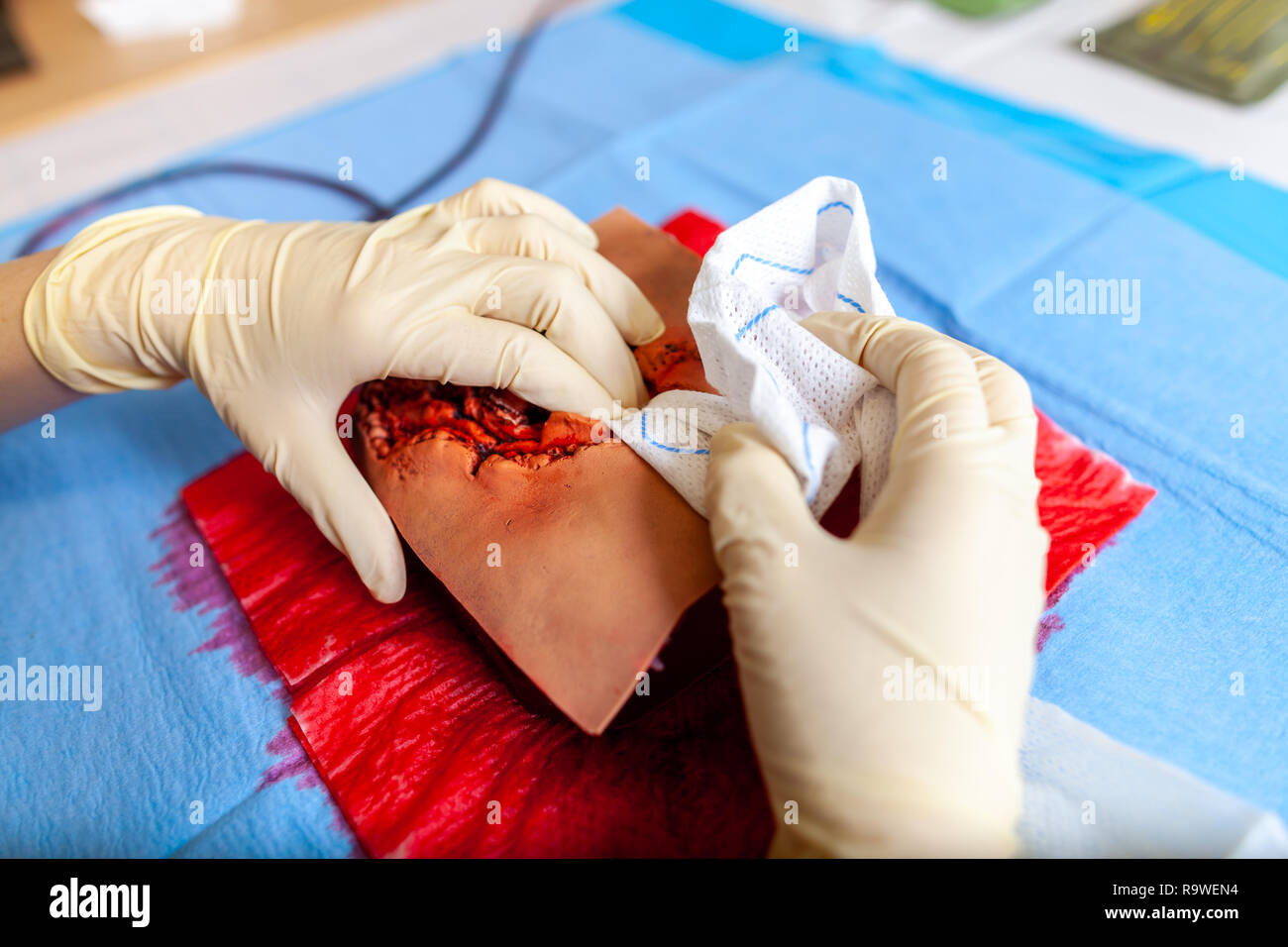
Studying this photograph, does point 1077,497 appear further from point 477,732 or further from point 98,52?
point 98,52

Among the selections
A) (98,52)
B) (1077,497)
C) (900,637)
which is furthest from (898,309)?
(98,52)

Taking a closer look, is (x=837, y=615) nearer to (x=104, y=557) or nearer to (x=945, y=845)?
(x=945, y=845)

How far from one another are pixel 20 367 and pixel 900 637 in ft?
4.37

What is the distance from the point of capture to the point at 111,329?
4.13ft

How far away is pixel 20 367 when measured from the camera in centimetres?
130

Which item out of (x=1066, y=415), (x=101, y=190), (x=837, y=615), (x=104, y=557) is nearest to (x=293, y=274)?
(x=104, y=557)

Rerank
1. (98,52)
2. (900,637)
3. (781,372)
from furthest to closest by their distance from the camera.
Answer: (98,52)
(781,372)
(900,637)

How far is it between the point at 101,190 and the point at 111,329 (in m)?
1.27

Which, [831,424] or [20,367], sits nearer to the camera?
[831,424]

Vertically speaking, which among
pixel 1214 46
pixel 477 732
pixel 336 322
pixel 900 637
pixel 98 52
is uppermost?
pixel 98 52

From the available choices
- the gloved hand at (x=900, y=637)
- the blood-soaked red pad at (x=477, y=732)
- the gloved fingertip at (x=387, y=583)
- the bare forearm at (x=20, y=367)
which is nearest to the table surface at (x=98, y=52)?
the bare forearm at (x=20, y=367)

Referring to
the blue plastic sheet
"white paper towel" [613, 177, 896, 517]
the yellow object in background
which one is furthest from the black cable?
the yellow object in background

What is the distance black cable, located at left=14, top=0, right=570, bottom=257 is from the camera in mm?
2053

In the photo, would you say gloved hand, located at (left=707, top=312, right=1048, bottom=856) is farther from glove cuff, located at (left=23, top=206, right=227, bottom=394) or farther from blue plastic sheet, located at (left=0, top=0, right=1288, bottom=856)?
glove cuff, located at (left=23, top=206, right=227, bottom=394)
